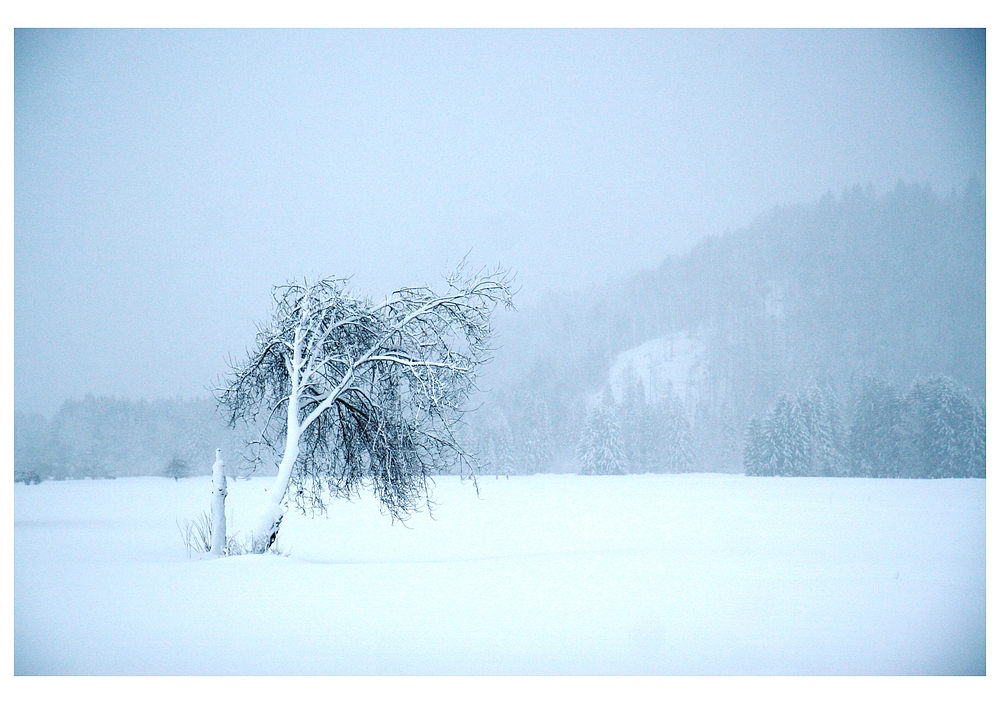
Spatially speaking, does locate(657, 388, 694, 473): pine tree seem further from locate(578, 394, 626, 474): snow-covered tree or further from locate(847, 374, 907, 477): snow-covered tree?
locate(847, 374, 907, 477): snow-covered tree

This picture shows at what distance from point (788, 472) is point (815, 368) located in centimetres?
7292

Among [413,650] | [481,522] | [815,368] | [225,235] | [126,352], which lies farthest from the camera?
[225,235]

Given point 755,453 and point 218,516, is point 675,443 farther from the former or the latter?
point 218,516

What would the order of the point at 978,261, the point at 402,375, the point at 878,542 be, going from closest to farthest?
1. the point at 402,375
2. the point at 878,542
3. the point at 978,261

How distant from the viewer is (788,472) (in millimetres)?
65125

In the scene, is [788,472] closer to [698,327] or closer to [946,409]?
[946,409]

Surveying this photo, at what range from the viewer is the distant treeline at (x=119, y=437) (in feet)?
246

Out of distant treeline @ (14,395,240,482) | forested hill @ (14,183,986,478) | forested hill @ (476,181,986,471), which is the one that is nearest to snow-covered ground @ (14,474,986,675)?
forested hill @ (14,183,986,478)

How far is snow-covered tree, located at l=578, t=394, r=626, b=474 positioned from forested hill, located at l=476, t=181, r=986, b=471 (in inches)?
295

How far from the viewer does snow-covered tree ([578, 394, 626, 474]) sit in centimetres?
7312

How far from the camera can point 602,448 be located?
73.6 metres

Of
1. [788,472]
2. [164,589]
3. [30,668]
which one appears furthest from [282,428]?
[788,472]

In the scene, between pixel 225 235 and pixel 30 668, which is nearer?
pixel 30 668

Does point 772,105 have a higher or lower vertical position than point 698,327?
higher
